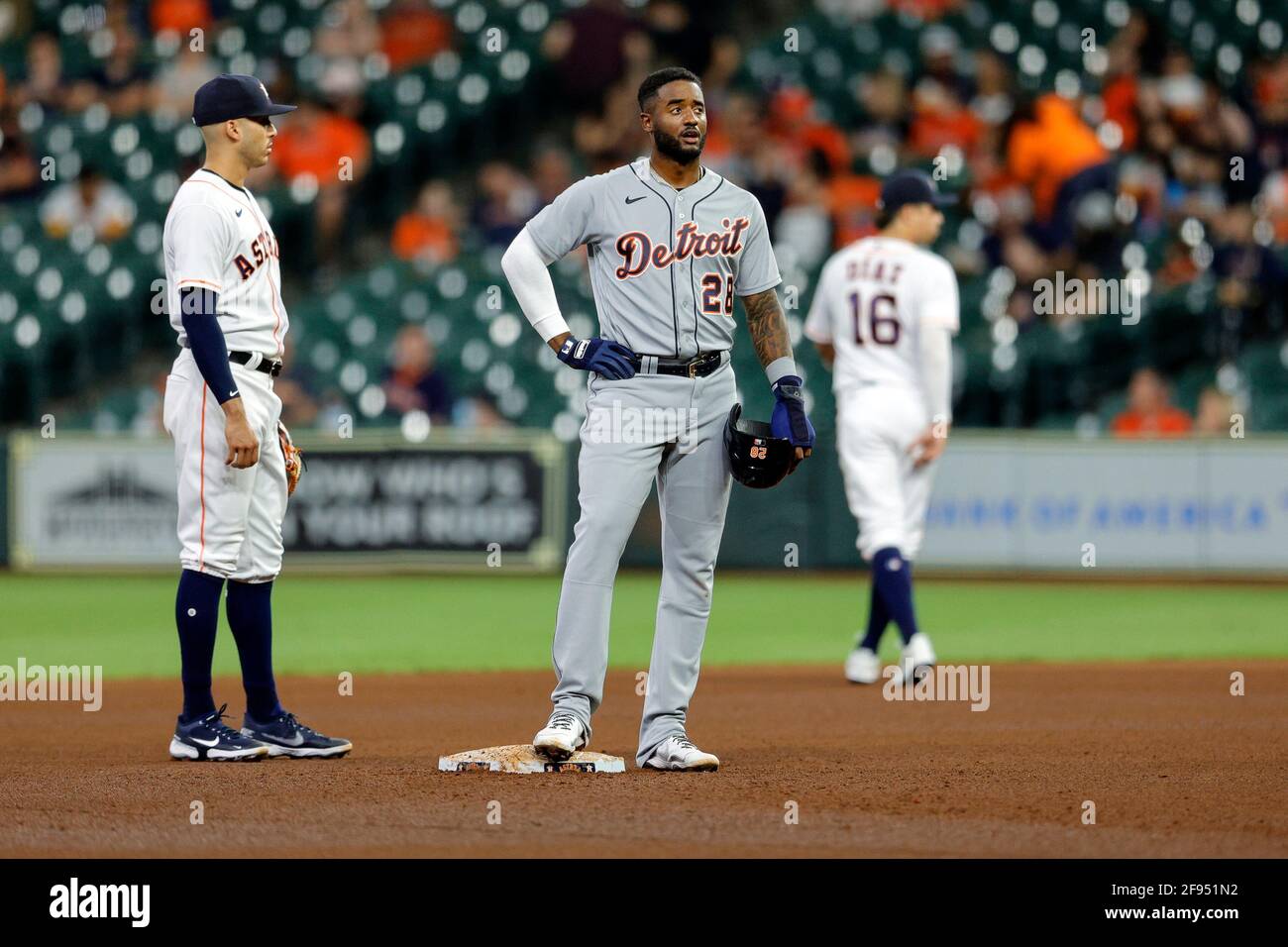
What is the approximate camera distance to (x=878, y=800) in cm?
495

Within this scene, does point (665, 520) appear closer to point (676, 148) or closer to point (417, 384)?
point (676, 148)

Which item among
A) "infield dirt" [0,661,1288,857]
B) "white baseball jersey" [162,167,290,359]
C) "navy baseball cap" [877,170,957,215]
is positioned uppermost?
"navy baseball cap" [877,170,957,215]

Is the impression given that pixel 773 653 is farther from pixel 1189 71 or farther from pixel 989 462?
pixel 1189 71

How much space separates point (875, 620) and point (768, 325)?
2838 mm

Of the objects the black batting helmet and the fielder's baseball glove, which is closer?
the black batting helmet

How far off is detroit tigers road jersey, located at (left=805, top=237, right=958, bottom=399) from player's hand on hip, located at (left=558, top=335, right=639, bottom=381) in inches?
123

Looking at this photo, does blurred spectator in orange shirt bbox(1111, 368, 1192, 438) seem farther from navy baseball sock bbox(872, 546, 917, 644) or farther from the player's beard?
the player's beard

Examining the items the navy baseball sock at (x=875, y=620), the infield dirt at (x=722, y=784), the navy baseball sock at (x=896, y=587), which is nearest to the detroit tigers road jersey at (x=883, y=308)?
the navy baseball sock at (x=896, y=587)

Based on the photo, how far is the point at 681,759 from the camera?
5.41 metres

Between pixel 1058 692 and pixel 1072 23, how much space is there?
10.1 metres

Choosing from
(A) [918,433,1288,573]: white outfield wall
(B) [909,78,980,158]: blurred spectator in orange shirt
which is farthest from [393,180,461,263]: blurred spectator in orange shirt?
(A) [918,433,1288,573]: white outfield wall

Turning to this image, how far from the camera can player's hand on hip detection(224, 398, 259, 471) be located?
5570 mm
